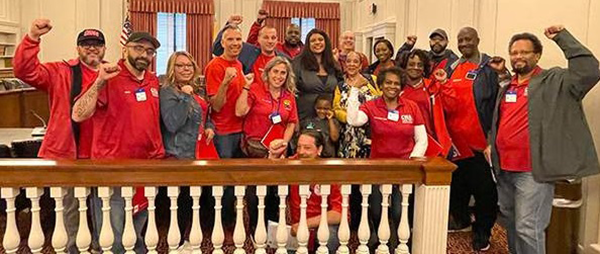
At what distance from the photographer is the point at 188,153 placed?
263 cm

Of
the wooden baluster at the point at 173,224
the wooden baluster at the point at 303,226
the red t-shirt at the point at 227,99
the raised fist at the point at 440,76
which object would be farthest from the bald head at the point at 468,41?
the wooden baluster at the point at 173,224

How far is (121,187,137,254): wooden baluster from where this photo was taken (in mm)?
1987

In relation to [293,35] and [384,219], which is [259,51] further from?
[384,219]

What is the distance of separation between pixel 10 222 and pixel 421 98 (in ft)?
7.31

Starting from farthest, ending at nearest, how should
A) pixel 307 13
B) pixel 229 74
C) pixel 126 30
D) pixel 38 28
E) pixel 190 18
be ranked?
Result: pixel 307 13
pixel 190 18
pixel 126 30
pixel 229 74
pixel 38 28

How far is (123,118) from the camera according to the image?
2.29 metres

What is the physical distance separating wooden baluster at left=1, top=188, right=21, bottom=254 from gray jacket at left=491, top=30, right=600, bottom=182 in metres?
2.29

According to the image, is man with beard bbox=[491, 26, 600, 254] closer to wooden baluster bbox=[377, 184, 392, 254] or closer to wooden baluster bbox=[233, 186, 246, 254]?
wooden baluster bbox=[377, 184, 392, 254]

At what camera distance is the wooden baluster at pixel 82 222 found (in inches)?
76.9

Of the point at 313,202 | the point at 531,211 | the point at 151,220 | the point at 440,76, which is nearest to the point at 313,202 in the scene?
the point at 313,202

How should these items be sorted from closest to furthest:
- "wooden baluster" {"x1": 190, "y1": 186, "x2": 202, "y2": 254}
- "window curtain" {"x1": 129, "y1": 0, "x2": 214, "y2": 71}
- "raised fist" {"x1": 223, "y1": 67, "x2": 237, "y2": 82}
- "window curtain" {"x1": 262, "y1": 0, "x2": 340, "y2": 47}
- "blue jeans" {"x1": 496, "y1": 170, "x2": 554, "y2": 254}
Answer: "wooden baluster" {"x1": 190, "y1": 186, "x2": 202, "y2": 254} < "blue jeans" {"x1": 496, "y1": 170, "x2": 554, "y2": 254} < "raised fist" {"x1": 223, "y1": 67, "x2": 237, "y2": 82} < "window curtain" {"x1": 129, "y1": 0, "x2": 214, "y2": 71} < "window curtain" {"x1": 262, "y1": 0, "x2": 340, "y2": 47}

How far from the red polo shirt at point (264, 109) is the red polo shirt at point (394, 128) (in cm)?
50

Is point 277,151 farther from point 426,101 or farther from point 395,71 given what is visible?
point 426,101

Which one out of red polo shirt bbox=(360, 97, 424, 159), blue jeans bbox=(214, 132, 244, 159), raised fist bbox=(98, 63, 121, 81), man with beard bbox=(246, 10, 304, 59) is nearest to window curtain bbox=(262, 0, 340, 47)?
man with beard bbox=(246, 10, 304, 59)
